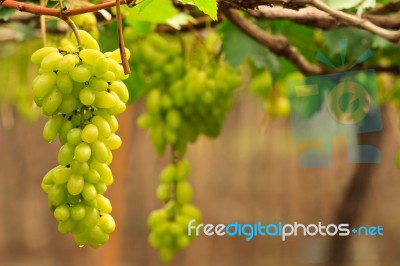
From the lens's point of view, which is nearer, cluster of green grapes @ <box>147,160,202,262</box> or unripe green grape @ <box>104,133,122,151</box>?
unripe green grape @ <box>104,133,122,151</box>

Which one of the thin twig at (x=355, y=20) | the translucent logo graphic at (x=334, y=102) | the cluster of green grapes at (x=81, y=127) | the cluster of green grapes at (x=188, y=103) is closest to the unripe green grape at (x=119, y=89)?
the cluster of green grapes at (x=81, y=127)

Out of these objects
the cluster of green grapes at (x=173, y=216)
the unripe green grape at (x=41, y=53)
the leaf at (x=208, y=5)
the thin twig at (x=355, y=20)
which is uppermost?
the thin twig at (x=355, y=20)

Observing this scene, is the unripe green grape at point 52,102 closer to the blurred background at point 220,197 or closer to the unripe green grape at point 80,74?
the unripe green grape at point 80,74

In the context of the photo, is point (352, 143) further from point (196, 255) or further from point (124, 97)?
point (196, 255)

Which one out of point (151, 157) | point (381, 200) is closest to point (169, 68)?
point (151, 157)

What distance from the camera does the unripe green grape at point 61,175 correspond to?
582 millimetres

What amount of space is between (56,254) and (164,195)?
3299 millimetres

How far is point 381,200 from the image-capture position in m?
4.48

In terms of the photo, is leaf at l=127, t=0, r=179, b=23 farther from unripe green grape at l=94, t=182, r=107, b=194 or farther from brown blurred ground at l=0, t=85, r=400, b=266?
brown blurred ground at l=0, t=85, r=400, b=266

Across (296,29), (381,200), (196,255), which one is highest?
(296,29)

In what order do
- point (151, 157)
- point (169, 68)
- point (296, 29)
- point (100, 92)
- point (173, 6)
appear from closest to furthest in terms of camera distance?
point (100, 92)
point (173, 6)
point (169, 68)
point (296, 29)
point (151, 157)

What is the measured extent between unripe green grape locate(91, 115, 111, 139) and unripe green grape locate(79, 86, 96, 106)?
15 millimetres

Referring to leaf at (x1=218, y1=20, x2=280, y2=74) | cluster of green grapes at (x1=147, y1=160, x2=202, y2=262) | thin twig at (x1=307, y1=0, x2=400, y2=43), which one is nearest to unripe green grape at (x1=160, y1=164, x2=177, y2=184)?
cluster of green grapes at (x1=147, y1=160, x2=202, y2=262)

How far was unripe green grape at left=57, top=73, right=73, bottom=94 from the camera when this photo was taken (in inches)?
22.8
